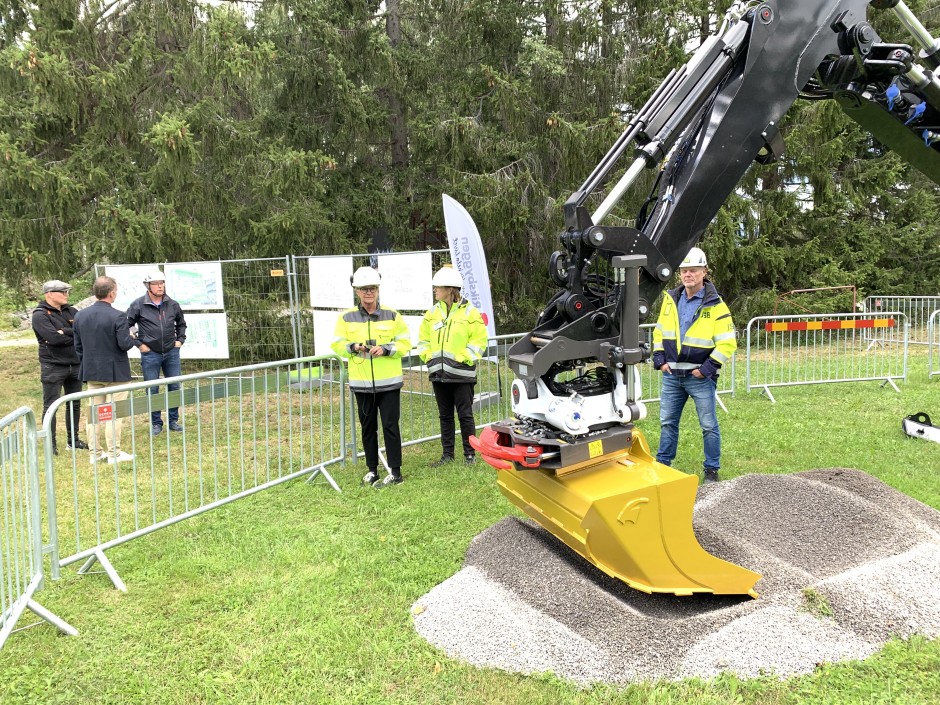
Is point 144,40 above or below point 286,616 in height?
above

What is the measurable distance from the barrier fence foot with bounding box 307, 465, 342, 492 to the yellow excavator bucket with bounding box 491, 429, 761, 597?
2699 mm

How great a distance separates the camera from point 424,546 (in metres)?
4.54

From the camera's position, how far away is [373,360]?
5.73 m

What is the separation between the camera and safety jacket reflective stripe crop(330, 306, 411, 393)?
575 cm

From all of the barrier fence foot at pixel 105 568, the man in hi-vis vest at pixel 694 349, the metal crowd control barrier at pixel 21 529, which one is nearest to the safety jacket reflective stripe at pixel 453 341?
the man in hi-vis vest at pixel 694 349

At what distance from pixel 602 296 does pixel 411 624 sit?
2071mm

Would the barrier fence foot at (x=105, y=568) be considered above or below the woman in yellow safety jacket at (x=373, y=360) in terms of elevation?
below

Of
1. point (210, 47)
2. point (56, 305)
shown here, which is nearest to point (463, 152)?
point (210, 47)

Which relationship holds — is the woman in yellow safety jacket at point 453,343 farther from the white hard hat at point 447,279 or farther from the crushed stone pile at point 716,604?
the crushed stone pile at point 716,604

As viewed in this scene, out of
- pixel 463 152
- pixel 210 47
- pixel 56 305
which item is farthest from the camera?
pixel 463 152

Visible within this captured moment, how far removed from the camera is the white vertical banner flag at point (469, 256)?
344 inches

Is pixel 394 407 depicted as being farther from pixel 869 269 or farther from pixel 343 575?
pixel 869 269

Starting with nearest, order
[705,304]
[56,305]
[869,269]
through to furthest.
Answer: [705,304], [56,305], [869,269]

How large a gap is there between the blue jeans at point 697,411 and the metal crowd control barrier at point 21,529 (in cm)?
458
